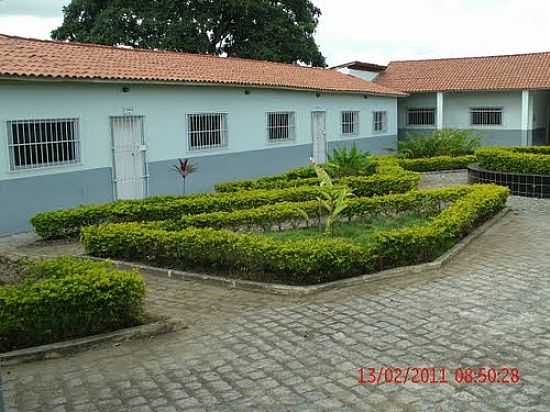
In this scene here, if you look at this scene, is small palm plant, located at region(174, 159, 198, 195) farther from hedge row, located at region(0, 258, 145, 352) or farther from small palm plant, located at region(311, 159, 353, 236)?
hedge row, located at region(0, 258, 145, 352)

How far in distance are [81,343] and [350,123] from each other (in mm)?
19854

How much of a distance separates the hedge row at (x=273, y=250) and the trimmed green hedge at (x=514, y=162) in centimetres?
601

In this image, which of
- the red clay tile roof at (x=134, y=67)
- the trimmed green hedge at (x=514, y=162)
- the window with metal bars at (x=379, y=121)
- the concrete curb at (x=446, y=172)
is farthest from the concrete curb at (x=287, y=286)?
the window with metal bars at (x=379, y=121)

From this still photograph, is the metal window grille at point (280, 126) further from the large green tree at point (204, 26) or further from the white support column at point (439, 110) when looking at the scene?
the large green tree at point (204, 26)

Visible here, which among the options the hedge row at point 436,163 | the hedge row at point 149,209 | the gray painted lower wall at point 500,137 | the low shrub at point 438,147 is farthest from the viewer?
the gray painted lower wall at point 500,137

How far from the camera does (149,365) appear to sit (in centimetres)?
511

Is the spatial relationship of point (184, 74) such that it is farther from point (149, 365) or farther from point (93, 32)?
point (93, 32)

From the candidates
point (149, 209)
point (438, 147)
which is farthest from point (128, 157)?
point (438, 147)

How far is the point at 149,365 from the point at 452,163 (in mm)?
17383

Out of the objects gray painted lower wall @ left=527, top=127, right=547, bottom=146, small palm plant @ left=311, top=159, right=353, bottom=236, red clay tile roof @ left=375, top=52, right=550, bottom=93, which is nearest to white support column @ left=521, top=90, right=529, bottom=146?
gray painted lower wall @ left=527, top=127, right=547, bottom=146

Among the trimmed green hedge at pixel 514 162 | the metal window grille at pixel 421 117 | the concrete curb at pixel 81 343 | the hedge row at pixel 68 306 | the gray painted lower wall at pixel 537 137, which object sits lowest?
the concrete curb at pixel 81 343

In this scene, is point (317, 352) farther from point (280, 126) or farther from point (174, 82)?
point (280, 126)

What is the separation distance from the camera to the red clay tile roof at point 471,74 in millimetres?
26641

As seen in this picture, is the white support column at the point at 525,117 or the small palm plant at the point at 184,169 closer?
the small palm plant at the point at 184,169
